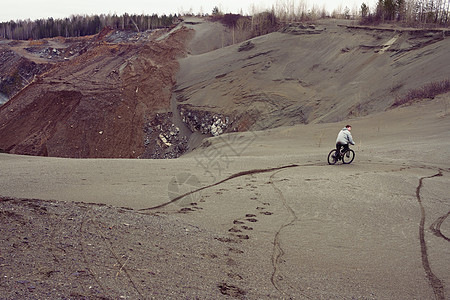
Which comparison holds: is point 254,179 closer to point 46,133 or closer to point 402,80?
point 402,80

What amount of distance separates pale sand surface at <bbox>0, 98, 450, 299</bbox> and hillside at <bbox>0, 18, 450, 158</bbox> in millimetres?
15946

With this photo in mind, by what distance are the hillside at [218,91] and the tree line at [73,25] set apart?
48093 mm

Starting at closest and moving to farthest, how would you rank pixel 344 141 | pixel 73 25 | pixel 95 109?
pixel 344 141
pixel 95 109
pixel 73 25

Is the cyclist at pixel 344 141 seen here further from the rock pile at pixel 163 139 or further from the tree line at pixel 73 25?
the tree line at pixel 73 25

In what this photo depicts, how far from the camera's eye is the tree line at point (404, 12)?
36.2 meters

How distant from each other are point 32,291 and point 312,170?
9.46 metres

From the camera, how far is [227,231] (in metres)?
6.32

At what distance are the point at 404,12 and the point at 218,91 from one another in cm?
2063

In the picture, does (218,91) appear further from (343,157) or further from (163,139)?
(343,157)

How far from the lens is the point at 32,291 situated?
3.49 meters

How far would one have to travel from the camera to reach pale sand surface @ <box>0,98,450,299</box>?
418 cm

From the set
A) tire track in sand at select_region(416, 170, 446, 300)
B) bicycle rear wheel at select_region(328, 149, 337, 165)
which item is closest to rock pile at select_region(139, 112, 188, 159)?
bicycle rear wheel at select_region(328, 149, 337, 165)

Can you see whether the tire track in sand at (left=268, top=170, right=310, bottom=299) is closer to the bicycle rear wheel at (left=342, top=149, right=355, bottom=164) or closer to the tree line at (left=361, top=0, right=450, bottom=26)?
the bicycle rear wheel at (left=342, top=149, right=355, bottom=164)

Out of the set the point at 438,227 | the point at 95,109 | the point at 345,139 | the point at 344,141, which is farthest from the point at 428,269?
the point at 95,109
